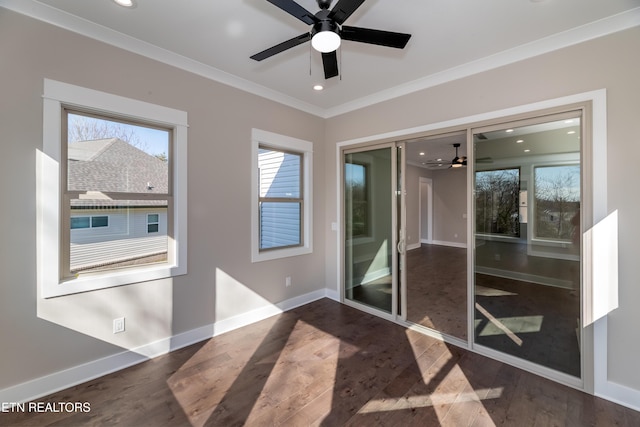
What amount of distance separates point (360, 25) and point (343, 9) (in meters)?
0.79

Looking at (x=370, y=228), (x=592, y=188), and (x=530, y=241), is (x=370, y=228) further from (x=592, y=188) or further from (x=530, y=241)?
(x=592, y=188)

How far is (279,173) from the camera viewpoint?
3941 millimetres

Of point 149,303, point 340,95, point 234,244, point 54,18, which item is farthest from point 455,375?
point 54,18

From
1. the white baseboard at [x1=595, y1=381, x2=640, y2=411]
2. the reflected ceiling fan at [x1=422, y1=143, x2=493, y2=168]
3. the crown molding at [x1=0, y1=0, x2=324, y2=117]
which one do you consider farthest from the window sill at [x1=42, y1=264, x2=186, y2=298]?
the reflected ceiling fan at [x1=422, y1=143, x2=493, y2=168]

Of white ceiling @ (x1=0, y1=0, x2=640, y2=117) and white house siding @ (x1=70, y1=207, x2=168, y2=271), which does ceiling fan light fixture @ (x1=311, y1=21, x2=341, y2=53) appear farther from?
white house siding @ (x1=70, y1=207, x2=168, y2=271)

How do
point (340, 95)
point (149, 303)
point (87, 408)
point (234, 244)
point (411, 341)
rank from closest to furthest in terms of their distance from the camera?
point (87, 408) < point (149, 303) < point (411, 341) < point (234, 244) < point (340, 95)

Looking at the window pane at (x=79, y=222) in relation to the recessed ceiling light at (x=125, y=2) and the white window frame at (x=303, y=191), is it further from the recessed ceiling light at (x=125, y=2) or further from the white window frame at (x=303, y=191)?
the recessed ceiling light at (x=125, y=2)

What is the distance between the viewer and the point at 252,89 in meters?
3.38

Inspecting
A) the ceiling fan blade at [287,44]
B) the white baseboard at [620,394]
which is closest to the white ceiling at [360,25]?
the ceiling fan blade at [287,44]

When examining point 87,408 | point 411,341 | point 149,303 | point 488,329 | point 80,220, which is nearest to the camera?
point 87,408

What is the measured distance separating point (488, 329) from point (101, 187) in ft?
13.4

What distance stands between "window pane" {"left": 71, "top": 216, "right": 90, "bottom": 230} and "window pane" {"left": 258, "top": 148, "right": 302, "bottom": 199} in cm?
188

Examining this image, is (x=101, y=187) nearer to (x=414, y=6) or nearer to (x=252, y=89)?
(x=252, y=89)

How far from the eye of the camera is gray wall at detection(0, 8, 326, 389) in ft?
6.58
